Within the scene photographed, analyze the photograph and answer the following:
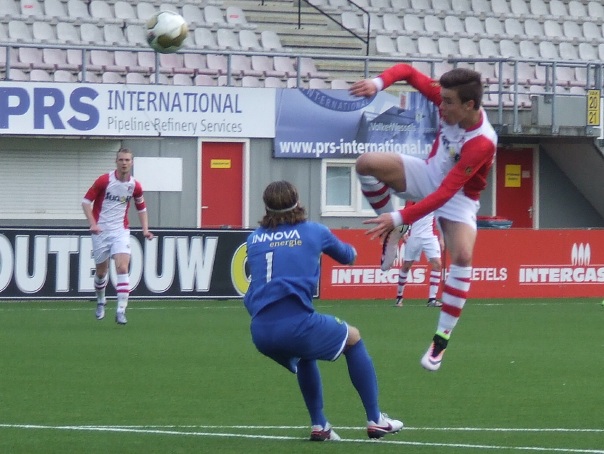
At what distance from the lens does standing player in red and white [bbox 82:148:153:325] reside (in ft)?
55.7

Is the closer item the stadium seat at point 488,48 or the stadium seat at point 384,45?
the stadium seat at point 384,45

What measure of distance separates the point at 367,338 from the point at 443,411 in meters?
5.89

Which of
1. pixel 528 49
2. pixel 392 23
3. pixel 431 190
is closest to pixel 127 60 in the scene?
pixel 392 23

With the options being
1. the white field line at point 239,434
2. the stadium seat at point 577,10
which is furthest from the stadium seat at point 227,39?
the white field line at point 239,434

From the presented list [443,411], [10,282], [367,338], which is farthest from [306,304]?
[10,282]

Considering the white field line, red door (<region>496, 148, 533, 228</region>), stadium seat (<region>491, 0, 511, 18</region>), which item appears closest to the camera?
the white field line

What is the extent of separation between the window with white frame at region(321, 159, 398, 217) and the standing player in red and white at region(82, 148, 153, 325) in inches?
372

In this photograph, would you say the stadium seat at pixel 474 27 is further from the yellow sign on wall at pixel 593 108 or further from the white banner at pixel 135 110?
the white banner at pixel 135 110

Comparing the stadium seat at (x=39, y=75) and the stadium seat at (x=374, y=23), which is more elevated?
the stadium seat at (x=374, y=23)

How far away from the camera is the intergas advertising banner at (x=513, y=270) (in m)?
22.5

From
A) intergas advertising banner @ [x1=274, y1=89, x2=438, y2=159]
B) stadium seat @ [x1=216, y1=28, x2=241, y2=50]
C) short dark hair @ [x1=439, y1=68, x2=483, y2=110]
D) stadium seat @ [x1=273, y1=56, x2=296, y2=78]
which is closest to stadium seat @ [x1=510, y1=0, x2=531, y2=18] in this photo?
intergas advertising banner @ [x1=274, y1=89, x2=438, y2=159]

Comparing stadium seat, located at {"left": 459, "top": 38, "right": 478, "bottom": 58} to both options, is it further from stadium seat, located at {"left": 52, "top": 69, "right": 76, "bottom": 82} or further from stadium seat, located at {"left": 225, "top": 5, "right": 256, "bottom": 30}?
stadium seat, located at {"left": 52, "top": 69, "right": 76, "bottom": 82}

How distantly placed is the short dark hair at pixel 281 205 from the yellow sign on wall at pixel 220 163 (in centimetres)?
1695

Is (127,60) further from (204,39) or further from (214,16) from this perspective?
(214,16)
